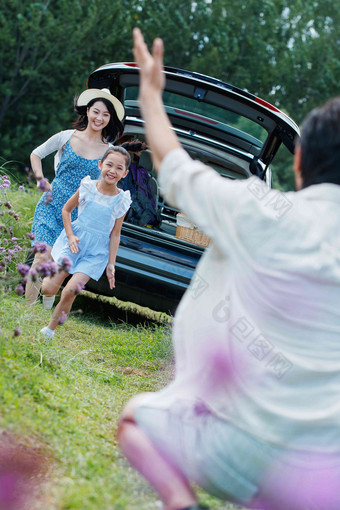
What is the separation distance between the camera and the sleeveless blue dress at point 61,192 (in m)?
5.00

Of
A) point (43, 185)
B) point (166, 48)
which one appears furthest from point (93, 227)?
point (166, 48)

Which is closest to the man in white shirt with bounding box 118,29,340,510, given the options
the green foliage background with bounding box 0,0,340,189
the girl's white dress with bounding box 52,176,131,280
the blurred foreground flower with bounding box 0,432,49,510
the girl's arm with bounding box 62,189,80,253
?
the blurred foreground flower with bounding box 0,432,49,510

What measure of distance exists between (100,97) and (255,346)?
12.3 feet

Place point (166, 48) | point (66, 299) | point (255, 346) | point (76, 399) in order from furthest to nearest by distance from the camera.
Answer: point (166, 48), point (66, 299), point (76, 399), point (255, 346)

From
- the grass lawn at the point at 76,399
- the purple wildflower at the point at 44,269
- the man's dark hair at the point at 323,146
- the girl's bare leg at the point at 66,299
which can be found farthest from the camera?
the girl's bare leg at the point at 66,299

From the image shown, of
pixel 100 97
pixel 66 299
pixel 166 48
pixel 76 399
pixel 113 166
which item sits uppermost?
pixel 166 48

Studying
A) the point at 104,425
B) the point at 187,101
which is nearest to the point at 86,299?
the point at 187,101

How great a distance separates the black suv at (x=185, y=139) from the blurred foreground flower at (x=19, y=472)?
2.70 m

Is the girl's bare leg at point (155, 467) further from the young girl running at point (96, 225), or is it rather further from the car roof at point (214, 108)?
the car roof at point (214, 108)

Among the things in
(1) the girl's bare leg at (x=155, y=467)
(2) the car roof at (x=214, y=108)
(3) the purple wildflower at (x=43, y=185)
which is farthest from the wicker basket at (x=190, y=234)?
(1) the girl's bare leg at (x=155, y=467)

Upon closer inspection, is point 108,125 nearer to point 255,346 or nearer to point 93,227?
point 93,227

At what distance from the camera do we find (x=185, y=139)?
6129mm

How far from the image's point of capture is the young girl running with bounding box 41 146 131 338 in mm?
4516

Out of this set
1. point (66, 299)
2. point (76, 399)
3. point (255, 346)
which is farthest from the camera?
point (66, 299)
